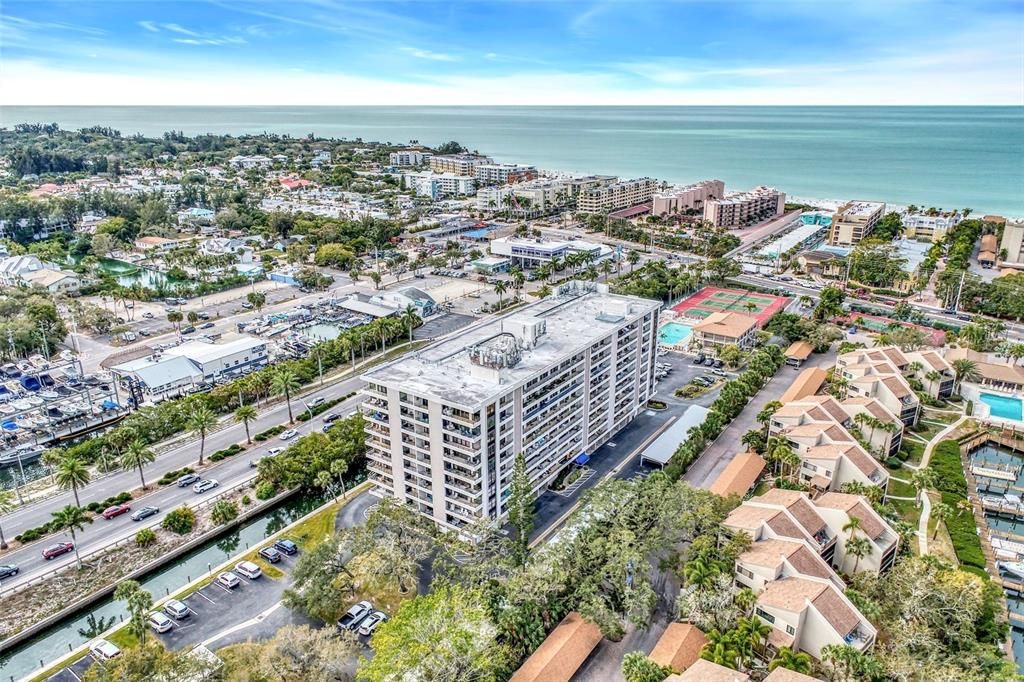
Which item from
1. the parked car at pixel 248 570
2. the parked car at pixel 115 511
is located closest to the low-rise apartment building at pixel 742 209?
the parked car at pixel 248 570

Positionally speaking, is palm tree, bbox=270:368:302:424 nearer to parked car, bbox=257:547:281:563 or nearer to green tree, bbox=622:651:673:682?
parked car, bbox=257:547:281:563

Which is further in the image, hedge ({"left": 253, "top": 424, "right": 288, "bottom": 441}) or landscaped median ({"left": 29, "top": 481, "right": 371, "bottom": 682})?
hedge ({"left": 253, "top": 424, "right": 288, "bottom": 441})

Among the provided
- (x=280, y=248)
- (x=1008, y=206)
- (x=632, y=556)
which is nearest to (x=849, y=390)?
(x=632, y=556)

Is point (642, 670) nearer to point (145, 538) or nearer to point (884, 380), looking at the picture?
point (145, 538)

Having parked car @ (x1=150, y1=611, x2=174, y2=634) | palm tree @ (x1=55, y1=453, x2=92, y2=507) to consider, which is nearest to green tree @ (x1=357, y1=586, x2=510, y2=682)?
parked car @ (x1=150, y1=611, x2=174, y2=634)

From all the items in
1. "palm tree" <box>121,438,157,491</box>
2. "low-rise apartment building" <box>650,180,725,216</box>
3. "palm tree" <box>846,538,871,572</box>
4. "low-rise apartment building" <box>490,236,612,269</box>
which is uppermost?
"low-rise apartment building" <box>650,180,725,216</box>

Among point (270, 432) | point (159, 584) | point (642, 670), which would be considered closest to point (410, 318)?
point (270, 432)
